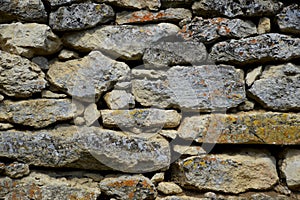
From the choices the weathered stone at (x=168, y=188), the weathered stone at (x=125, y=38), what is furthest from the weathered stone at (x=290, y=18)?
the weathered stone at (x=168, y=188)

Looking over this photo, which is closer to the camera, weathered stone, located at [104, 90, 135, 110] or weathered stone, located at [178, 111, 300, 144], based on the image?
weathered stone, located at [178, 111, 300, 144]

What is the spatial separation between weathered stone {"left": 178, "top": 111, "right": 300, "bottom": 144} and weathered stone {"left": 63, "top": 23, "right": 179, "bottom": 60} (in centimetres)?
58

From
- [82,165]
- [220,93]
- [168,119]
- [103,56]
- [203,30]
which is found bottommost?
[82,165]

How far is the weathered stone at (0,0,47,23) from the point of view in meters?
2.27

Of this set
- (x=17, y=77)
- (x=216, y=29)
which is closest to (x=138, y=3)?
(x=216, y=29)

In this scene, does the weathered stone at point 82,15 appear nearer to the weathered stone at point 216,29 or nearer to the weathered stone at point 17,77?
the weathered stone at point 17,77

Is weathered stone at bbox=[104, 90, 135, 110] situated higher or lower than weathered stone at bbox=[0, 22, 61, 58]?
lower

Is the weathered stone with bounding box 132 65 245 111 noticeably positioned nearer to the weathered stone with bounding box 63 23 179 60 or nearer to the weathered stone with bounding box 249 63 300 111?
the weathered stone with bounding box 249 63 300 111

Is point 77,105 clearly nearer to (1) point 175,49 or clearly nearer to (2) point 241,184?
(1) point 175,49

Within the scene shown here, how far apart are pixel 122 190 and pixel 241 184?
0.76 metres

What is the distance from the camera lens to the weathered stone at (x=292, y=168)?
2164 millimetres

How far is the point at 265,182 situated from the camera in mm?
2195

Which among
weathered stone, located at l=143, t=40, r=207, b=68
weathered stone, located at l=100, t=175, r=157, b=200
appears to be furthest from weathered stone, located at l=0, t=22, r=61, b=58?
weathered stone, located at l=100, t=175, r=157, b=200

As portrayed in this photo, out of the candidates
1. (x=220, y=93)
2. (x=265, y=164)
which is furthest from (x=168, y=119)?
(x=265, y=164)
